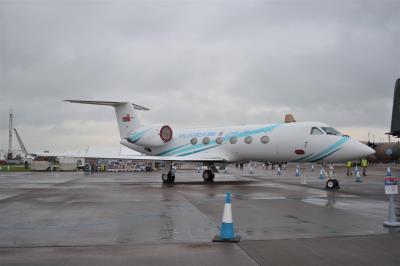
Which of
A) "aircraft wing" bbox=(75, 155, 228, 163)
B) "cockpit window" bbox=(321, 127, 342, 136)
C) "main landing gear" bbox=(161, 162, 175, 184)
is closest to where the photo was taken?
"cockpit window" bbox=(321, 127, 342, 136)

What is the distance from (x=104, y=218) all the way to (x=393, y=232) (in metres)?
5.93

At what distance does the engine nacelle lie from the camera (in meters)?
23.9

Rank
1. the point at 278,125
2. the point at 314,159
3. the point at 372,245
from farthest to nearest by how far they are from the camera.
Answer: the point at 278,125
the point at 314,159
the point at 372,245

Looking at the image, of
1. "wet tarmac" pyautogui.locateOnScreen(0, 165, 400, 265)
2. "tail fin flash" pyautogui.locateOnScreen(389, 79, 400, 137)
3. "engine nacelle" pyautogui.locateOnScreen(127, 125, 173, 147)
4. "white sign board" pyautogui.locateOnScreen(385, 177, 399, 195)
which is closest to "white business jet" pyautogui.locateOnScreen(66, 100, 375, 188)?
"engine nacelle" pyautogui.locateOnScreen(127, 125, 173, 147)

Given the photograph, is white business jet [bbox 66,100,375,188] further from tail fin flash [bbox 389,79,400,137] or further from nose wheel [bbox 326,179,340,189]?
tail fin flash [bbox 389,79,400,137]

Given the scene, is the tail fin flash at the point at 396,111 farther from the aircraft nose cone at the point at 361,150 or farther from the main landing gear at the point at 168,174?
the main landing gear at the point at 168,174

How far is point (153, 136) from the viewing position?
24.0 m

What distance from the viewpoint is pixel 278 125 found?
19.6 meters

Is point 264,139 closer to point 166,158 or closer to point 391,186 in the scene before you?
point 166,158

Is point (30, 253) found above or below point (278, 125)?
below

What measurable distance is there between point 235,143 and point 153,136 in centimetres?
591

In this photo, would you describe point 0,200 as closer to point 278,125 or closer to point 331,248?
point 331,248

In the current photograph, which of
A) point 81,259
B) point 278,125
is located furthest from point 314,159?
point 81,259

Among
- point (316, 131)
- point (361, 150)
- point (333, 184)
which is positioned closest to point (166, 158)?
point (316, 131)
